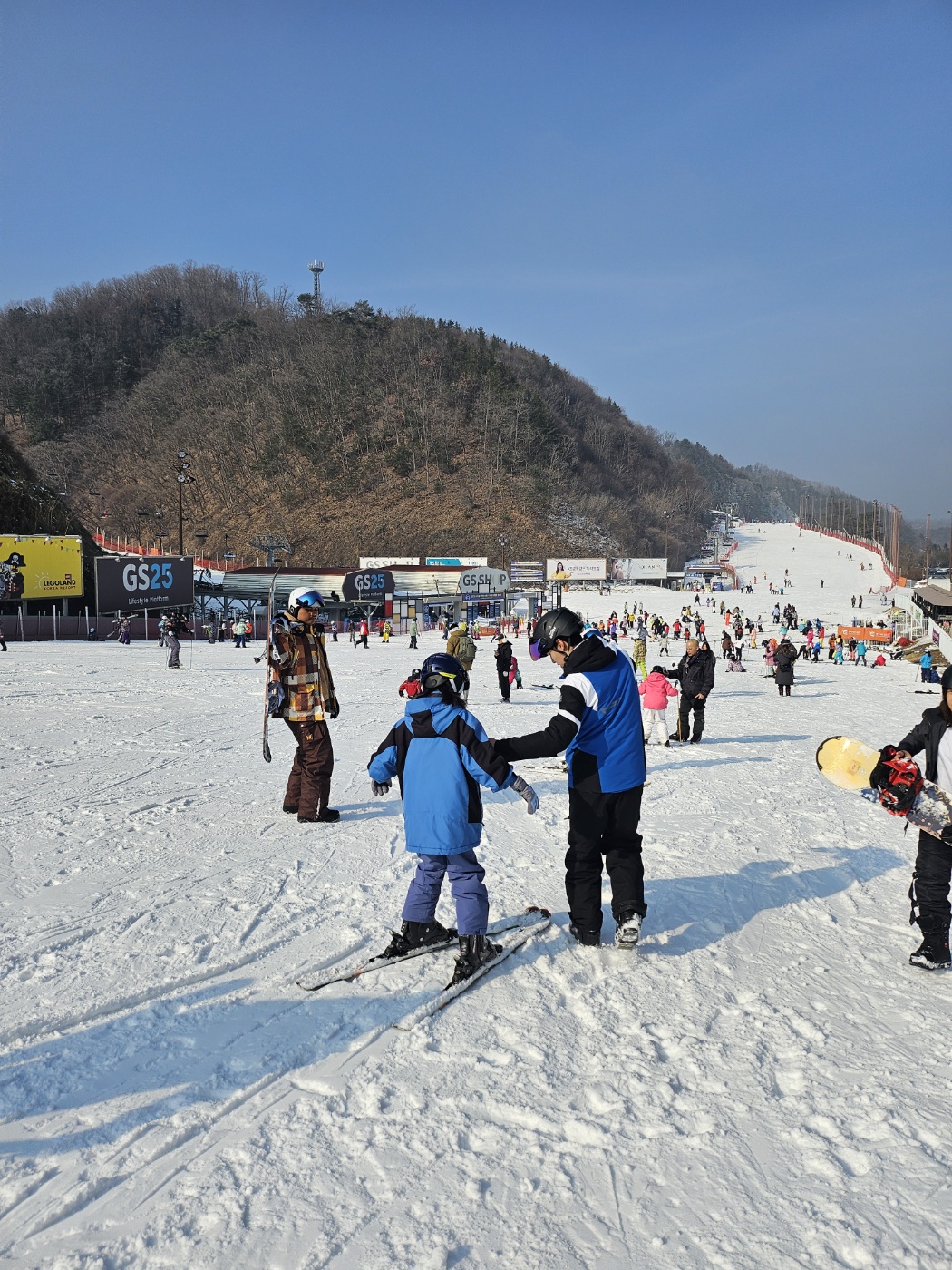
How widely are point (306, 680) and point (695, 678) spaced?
5904mm

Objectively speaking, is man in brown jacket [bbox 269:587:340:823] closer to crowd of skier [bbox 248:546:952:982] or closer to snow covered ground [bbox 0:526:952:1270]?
snow covered ground [bbox 0:526:952:1270]

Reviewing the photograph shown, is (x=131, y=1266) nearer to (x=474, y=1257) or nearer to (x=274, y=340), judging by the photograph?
(x=474, y=1257)

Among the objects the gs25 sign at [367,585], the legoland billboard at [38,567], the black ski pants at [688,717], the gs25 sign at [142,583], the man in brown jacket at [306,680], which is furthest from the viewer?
the gs25 sign at [367,585]

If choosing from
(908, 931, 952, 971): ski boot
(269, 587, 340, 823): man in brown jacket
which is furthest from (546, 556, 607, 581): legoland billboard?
(908, 931, 952, 971): ski boot

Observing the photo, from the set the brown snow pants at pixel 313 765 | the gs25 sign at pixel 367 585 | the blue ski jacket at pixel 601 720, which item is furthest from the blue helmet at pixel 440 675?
the gs25 sign at pixel 367 585

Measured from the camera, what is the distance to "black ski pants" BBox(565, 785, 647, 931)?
4.06m

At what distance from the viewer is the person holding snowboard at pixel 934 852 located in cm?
371

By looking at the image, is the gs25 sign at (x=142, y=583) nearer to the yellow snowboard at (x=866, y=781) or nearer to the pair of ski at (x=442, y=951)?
the pair of ski at (x=442, y=951)

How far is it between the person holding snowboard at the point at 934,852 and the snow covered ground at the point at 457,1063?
195mm

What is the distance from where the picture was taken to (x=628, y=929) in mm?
4074

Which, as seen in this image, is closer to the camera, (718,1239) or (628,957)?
(718,1239)

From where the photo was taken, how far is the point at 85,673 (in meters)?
17.6

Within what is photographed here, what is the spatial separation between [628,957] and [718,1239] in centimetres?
183

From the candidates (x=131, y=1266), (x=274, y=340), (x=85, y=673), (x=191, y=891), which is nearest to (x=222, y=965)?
(x=191, y=891)
